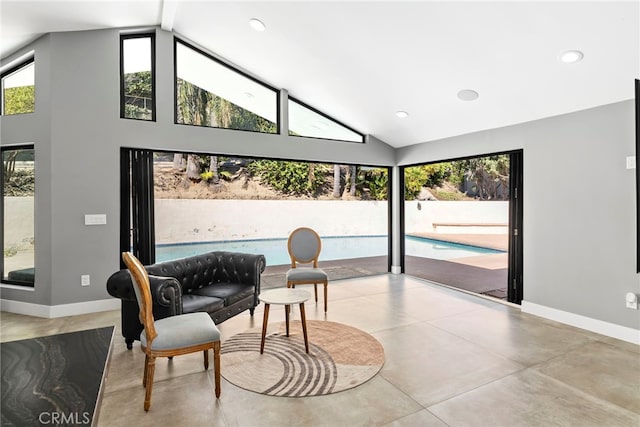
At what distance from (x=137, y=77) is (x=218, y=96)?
1039mm

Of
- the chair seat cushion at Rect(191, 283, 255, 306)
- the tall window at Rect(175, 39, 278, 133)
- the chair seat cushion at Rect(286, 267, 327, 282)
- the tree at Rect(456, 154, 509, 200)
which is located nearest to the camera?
the chair seat cushion at Rect(191, 283, 255, 306)

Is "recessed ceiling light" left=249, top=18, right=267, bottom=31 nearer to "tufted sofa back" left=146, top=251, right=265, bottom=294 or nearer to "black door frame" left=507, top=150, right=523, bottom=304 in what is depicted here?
"tufted sofa back" left=146, top=251, right=265, bottom=294

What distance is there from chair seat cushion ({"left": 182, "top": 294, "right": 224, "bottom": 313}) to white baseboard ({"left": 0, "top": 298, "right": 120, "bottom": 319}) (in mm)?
1549

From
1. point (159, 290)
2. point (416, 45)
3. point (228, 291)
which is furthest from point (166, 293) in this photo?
point (416, 45)

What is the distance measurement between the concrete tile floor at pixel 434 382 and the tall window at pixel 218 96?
2.79m

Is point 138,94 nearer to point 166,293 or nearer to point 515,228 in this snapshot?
point 166,293

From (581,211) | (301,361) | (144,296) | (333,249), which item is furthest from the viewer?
(333,249)

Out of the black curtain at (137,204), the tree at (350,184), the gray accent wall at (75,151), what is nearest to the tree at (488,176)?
the tree at (350,184)

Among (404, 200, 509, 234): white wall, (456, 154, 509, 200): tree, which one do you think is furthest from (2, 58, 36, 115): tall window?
(456, 154, 509, 200): tree

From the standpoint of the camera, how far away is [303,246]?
4.88m

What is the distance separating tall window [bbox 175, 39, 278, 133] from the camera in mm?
4738

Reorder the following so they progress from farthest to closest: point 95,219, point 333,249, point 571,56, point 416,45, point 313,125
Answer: point 333,249
point 313,125
point 95,219
point 416,45
point 571,56

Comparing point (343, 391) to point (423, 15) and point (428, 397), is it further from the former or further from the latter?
point (423, 15)

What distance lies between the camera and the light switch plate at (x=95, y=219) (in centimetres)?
416
